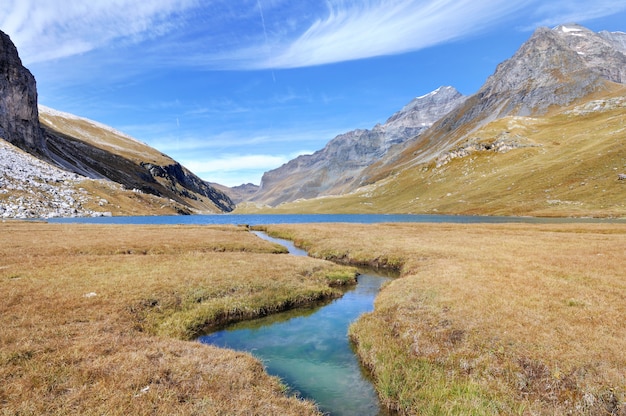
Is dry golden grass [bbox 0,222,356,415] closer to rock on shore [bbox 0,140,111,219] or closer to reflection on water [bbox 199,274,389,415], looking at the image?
reflection on water [bbox 199,274,389,415]

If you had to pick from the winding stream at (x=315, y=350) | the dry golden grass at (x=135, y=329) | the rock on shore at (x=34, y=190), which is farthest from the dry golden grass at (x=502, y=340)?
the rock on shore at (x=34, y=190)

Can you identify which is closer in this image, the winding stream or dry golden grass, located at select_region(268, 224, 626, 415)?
dry golden grass, located at select_region(268, 224, 626, 415)

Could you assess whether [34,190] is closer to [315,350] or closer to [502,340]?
[315,350]

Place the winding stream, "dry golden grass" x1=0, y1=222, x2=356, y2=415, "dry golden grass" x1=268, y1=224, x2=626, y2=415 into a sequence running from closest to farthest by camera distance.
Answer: "dry golden grass" x1=0, y1=222, x2=356, y2=415 → "dry golden grass" x1=268, y1=224, x2=626, y2=415 → the winding stream

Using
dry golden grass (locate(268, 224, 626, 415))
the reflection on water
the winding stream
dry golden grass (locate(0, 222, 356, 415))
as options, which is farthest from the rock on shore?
dry golden grass (locate(268, 224, 626, 415))

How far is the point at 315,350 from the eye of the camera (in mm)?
18031

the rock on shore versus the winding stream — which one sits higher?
the rock on shore

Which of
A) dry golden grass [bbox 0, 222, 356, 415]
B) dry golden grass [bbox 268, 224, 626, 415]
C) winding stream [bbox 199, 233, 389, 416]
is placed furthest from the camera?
winding stream [bbox 199, 233, 389, 416]

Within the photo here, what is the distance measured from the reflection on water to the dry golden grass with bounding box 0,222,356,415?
1585 mm

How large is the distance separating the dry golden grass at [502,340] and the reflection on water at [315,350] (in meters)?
0.97

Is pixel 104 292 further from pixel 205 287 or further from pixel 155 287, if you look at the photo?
pixel 205 287

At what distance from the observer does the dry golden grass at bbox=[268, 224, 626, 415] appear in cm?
1093

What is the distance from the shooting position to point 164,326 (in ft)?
60.6

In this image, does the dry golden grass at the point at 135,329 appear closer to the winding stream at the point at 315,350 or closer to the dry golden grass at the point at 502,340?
the winding stream at the point at 315,350
